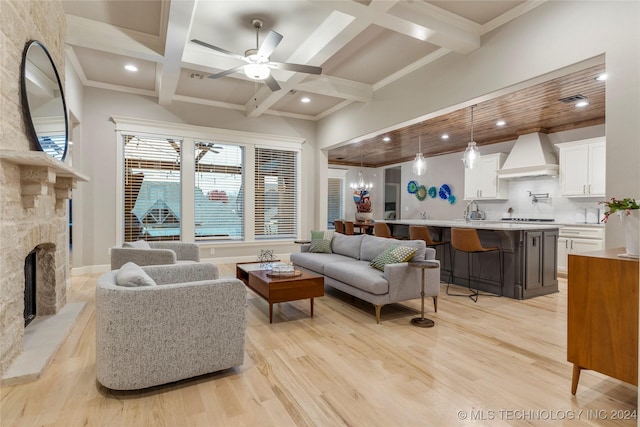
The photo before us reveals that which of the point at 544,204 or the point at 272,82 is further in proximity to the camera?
the point at 544,204

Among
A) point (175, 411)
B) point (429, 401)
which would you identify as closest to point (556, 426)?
point (429, 401)

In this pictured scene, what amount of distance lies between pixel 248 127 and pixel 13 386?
18.5 feet

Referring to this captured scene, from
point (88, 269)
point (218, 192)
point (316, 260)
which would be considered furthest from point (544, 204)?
point (88, 269)

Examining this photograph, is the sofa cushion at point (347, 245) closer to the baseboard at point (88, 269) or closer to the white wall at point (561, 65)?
the white wall at point (561, 65)

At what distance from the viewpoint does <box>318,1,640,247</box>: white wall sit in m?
2.67

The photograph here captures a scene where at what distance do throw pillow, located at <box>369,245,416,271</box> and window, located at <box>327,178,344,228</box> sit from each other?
751 centimetres

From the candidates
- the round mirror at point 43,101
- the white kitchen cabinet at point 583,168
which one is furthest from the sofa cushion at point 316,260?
the white kitchen cabinet at point 583,168

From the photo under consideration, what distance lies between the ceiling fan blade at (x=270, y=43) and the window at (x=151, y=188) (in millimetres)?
3467

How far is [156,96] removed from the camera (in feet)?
20.0

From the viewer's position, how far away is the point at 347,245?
491 cm

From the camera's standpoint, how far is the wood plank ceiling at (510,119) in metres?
4.36

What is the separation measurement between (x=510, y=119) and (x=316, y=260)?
4301mm

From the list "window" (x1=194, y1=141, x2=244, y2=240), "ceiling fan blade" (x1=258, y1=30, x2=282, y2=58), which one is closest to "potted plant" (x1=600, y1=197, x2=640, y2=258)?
"ceiling fan blade" (x1=258, y1=30, x2=282, y2=58)

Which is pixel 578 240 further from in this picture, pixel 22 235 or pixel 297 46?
pixel 22 235
